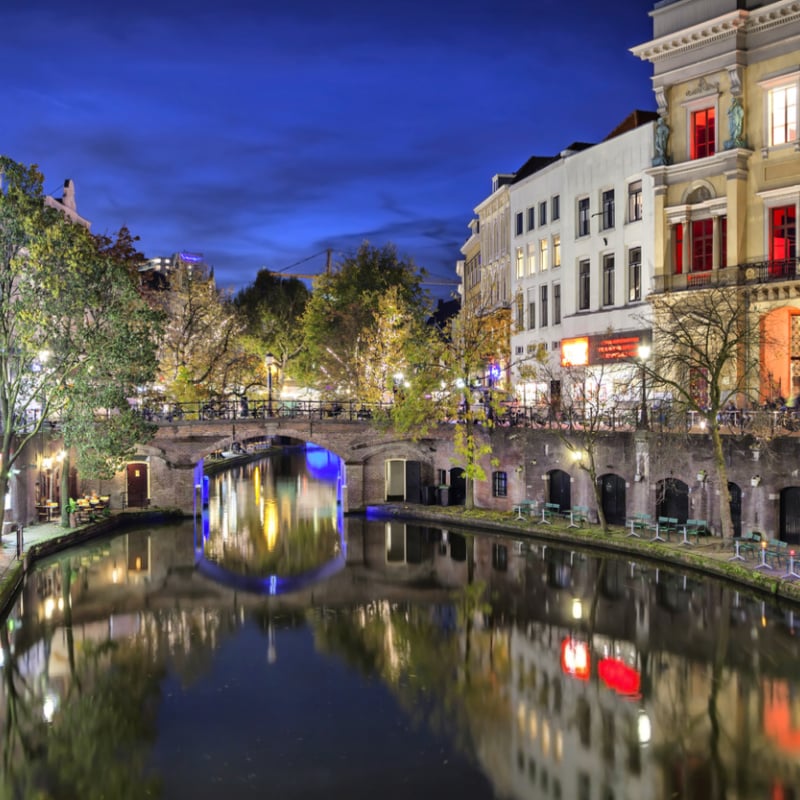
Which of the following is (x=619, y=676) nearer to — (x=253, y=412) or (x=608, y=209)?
(x=608, y=209)

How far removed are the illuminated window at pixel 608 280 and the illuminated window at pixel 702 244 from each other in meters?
6.47

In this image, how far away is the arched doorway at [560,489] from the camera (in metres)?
44.5

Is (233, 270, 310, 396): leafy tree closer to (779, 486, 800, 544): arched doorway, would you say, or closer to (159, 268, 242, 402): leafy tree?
(159, 268, 242, 402): leafy tree

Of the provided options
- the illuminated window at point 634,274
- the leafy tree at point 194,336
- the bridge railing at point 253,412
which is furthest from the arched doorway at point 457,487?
the leafy tree at point 194,336

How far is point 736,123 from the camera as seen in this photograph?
132ft

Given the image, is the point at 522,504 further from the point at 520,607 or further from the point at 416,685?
the point at 416,685

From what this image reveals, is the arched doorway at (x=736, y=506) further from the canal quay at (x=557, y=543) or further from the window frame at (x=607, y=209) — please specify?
the window frame at (x=607, y=209)

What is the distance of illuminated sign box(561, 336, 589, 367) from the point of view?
163ft

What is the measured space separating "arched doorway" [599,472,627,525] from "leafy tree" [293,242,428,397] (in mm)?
27832

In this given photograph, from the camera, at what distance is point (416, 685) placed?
2181 centimetres

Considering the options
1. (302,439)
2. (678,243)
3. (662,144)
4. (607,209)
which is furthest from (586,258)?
(302,439)

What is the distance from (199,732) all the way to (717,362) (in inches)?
885

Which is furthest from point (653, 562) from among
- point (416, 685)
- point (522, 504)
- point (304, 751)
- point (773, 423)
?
point (304, 751)

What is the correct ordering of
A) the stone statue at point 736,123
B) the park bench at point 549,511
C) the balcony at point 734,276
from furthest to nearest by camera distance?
the park bench at point 549,511, the stone statue at point 736,123, the balcony at point 734,276
